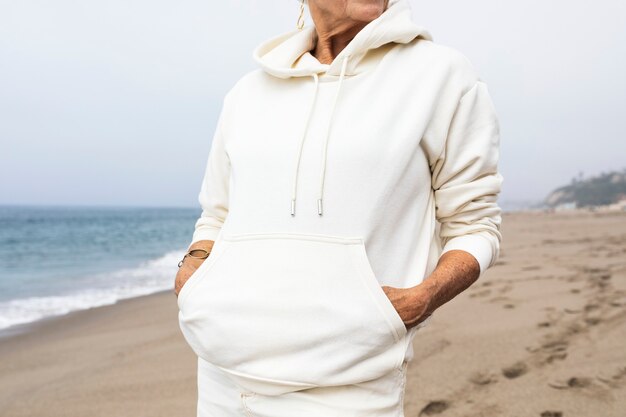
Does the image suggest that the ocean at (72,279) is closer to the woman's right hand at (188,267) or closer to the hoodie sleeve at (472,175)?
the woman's right hand at (188,267)

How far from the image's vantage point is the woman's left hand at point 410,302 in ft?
3.67

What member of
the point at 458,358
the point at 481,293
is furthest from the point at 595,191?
the point at 458,358

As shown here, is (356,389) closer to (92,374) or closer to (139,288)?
(92,374)

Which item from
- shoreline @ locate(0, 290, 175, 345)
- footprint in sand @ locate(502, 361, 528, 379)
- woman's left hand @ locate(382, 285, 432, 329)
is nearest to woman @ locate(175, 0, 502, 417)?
woman's left hand @ locate(382, 285, 432, 329)

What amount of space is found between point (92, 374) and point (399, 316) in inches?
148

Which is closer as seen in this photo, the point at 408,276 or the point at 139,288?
the point at 408,276

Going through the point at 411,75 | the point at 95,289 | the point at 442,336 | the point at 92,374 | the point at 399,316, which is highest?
the point at 411,75

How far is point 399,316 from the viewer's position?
1104 millimetres

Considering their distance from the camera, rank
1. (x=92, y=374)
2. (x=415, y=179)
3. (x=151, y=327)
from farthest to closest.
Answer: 1. (x=151, y=327)
2. (x=92, y=374)
3. (x=415, y=179)

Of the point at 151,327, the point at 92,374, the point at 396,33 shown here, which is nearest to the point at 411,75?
the point at 396,33

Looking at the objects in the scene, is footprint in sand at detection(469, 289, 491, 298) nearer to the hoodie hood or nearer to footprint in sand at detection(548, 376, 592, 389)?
footprint in sand at detection(548, 376, 592, 389)

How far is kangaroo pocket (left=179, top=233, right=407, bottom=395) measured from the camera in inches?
42.9

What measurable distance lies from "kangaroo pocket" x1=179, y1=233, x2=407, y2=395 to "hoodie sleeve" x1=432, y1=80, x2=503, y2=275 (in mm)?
284

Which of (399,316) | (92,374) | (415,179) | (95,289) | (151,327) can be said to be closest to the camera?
(399,316)
